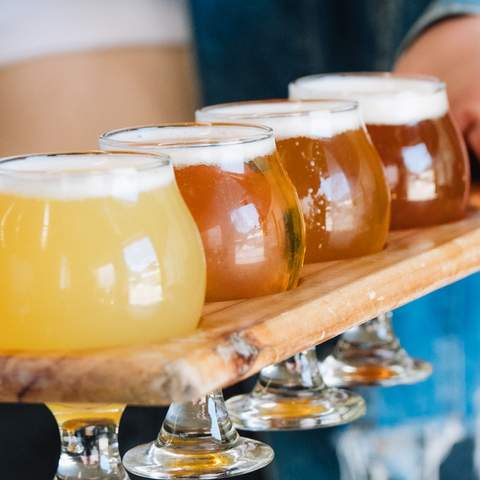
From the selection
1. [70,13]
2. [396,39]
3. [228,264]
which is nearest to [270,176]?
[228,264]

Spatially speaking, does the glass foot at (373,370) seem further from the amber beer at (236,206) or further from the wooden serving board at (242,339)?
the amber beer at (236,206)

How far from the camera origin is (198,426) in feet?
2.78

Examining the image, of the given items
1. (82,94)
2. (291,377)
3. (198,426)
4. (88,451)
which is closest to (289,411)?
(291,377)

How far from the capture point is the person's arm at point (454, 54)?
1231mm

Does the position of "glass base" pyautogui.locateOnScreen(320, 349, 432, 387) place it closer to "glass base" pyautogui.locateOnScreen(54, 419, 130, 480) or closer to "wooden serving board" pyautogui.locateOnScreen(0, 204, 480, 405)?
"wooden serving board" pyautogui.locateOnScreen(0, 204, 480, 405)

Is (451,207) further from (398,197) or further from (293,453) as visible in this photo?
(293,453)

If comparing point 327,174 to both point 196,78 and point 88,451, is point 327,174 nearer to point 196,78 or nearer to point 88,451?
point 88,451

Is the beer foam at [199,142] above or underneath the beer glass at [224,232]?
Result: above

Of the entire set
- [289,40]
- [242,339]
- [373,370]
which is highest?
[289,40]

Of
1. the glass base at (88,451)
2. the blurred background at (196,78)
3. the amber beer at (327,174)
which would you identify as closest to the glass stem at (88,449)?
the glass base at (88,451)

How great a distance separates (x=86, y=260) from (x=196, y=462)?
0.20 metres

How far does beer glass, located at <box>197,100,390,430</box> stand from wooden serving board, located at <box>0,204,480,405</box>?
0.07 ft

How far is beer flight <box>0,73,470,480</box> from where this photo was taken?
0.70m

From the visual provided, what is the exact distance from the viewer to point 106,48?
1.78 meters
